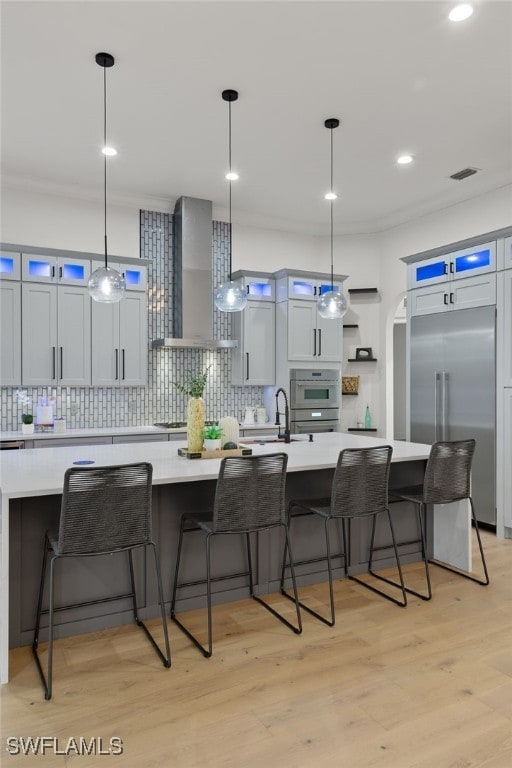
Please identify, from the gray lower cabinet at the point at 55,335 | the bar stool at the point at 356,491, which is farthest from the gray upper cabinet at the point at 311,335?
the bar stool at the point at 356,491

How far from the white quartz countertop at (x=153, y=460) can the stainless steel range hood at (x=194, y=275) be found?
2069 millimetres

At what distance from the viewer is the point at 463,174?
552 cm

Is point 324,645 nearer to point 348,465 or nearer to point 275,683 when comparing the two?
point 275,683

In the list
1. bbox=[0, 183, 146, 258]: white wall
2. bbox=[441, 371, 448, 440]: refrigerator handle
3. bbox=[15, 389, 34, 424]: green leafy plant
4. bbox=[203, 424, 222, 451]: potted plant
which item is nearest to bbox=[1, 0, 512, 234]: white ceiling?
bbox=[0, 183, 146, 258]: white wall

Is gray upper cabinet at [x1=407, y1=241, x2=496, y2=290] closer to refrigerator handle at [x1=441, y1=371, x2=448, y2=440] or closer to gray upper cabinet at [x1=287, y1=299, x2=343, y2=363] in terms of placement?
refrigerator handle at [x1=441, y1=371, x2=448, y2=440]

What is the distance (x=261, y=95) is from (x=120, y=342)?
112 inches

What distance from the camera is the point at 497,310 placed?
5.02 m

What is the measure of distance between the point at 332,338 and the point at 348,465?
363 centimetres

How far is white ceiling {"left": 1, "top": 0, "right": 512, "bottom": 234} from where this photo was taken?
319 centimetres

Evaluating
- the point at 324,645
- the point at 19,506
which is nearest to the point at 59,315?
the point at 19,506

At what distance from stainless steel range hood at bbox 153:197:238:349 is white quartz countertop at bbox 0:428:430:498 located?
81.5 inches

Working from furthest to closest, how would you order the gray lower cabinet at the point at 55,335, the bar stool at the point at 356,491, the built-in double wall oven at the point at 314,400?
the built-in double wall oven at the point at 314,400 < the gray lower cabinet at the point at 55,335 < the bar stool at the point at 356,491

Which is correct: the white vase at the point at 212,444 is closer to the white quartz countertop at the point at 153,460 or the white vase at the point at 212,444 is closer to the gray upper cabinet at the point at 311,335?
the white quartz countertop at the point at 153,460

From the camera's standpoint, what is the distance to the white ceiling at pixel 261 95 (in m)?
3.19
